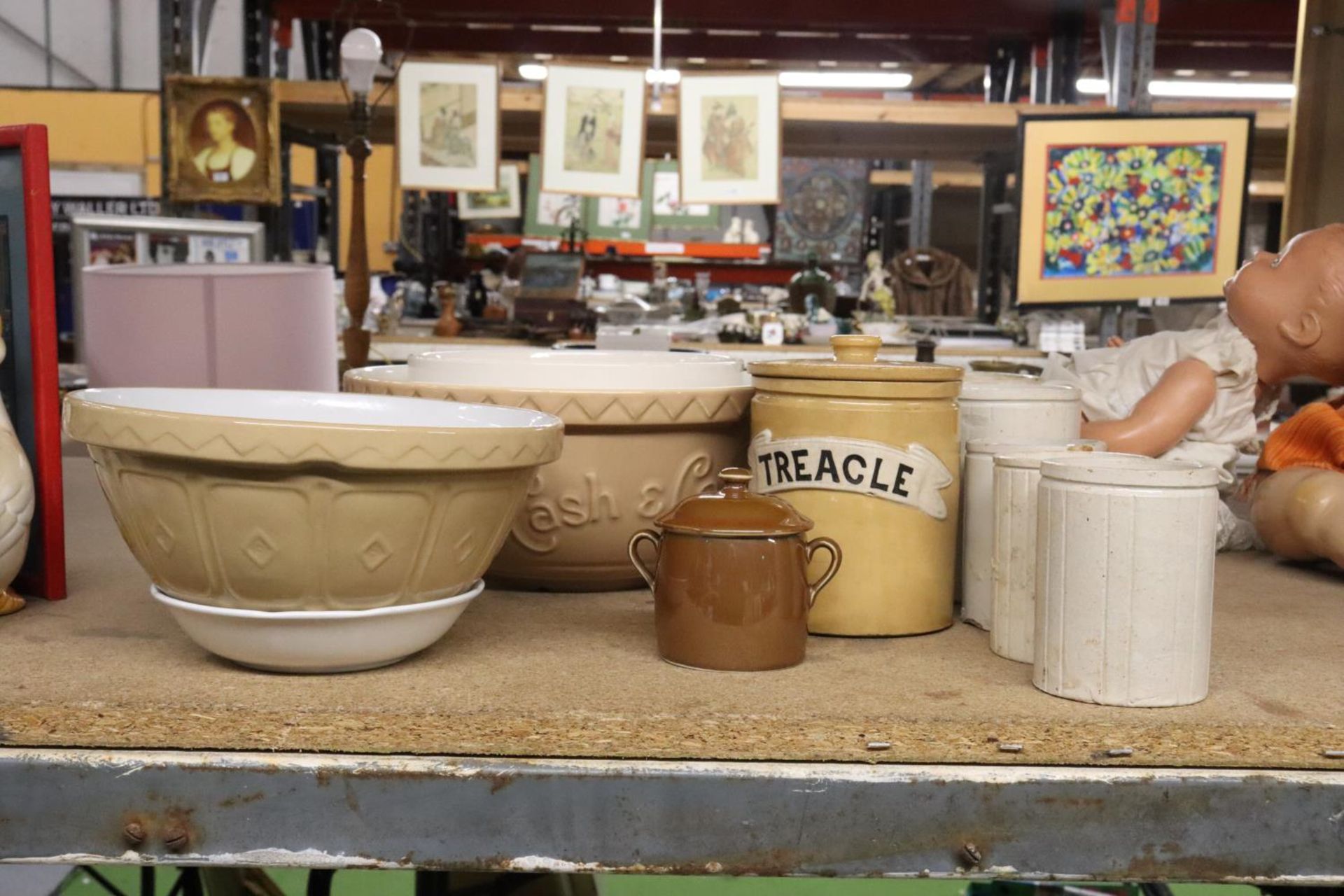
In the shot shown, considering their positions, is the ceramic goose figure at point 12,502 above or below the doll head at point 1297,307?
below

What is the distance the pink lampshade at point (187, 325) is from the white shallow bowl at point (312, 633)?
646 millimetres

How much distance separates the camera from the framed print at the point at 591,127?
4305 millimetres

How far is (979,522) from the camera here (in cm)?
86

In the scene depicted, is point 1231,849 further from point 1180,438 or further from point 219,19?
point 219,19

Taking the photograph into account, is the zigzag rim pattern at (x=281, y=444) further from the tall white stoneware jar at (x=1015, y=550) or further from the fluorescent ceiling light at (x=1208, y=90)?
the fluorescent ceiling light at (x=1208, y=90)

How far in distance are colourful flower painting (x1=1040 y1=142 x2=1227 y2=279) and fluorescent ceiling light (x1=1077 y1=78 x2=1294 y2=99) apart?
269 inches

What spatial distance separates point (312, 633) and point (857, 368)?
0.36m

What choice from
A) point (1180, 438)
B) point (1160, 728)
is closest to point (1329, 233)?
point (1180, 438)

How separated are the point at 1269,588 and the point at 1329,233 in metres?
0.35

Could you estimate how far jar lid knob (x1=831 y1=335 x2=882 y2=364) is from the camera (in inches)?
33.1

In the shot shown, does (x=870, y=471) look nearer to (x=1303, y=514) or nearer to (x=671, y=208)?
(x=1303, y=514)

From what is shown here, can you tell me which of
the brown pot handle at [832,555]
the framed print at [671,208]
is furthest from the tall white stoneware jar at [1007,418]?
the framed print at [671,208]

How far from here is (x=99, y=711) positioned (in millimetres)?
666

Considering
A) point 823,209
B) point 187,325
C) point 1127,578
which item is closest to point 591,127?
point 187,325
